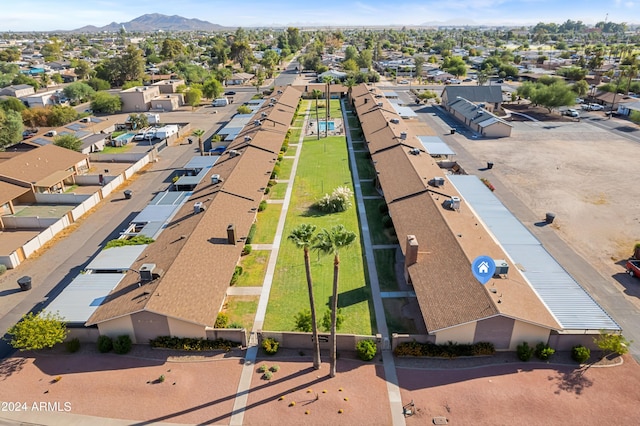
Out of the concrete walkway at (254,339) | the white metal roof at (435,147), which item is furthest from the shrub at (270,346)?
the white metal roof at (435,147)

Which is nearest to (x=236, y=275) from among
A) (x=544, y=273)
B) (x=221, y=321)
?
(x=221, y=321)

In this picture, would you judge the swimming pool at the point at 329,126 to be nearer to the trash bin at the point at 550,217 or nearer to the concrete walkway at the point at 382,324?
the concrete walkway at the point at 382,324

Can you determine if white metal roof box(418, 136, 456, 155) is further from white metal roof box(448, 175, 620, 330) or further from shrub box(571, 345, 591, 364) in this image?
shrub box(571, 345, 591, 364)

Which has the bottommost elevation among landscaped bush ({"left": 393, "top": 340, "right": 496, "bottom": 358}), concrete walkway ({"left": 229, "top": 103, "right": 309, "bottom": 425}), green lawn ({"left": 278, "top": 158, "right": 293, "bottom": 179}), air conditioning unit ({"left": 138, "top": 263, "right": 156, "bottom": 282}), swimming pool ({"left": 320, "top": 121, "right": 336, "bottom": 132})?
concrete walkway ({"left": 229, "top": 103, "right": 309, "bottom": 425})

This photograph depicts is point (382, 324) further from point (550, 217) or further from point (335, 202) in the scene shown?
point (550, 217)

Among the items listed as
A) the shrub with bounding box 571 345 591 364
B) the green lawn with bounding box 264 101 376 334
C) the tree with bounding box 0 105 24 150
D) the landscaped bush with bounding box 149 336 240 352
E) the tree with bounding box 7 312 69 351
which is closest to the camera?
the shrub with bounding box 571 345 591 364

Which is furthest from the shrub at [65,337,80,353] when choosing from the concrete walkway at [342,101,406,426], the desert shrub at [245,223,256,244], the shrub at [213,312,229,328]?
the concrete walkway at [342,101,406,426]
